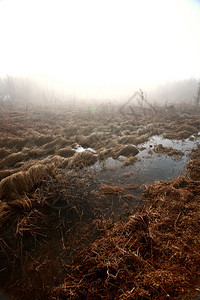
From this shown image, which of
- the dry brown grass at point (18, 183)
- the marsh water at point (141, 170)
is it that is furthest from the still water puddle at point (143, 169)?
the dry brown grass at point (18, 183)

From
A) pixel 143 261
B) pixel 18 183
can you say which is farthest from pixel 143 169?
pixel 18 183

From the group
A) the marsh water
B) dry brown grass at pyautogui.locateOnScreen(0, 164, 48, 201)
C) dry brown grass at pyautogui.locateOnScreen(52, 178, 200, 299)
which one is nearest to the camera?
dry brown grass at pyautogui.locateOnScreen(52, 178, 200, 299)

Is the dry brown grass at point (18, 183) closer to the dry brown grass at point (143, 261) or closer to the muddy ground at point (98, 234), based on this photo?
the muddy ground at point (98, 234)

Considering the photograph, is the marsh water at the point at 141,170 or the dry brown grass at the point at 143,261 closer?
the dry brown grass at the point at 143,261

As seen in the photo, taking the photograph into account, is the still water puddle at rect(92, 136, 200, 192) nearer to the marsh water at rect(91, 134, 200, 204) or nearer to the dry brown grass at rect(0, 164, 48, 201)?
the marsh water at rect(91, 134, 200, 204)

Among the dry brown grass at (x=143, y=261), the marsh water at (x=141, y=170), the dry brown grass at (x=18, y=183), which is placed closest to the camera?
the dry brown grass at (x=143, y=261)

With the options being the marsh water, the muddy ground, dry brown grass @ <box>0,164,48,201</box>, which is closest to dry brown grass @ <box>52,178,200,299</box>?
the muddy ground

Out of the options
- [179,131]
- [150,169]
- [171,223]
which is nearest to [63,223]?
[171,223]

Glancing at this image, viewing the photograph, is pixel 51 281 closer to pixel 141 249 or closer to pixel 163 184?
pixel 141 249

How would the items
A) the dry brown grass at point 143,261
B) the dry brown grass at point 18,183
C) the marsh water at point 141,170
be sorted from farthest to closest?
1. the marsh water at point 141,170
2. the dry brown grass at point 18,183
3. the dry brown grass at point 143,261

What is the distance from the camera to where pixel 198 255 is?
Answer: 5.88 ft

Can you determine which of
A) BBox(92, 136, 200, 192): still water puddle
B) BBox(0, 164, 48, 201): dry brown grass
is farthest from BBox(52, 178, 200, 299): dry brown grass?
BBox(0, 164, 48, 201): dry brown grass

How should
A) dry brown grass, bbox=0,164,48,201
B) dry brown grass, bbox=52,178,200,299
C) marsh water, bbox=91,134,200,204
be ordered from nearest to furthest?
dry brown grass, bbox=52,178,200,299
dry brown grass, bbox=0,164,48,201
marsh water, bbox=91,134,200,204

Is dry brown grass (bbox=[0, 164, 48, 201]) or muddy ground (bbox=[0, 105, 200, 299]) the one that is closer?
muddy ground (bbox=[0, 105, 200, 299])
